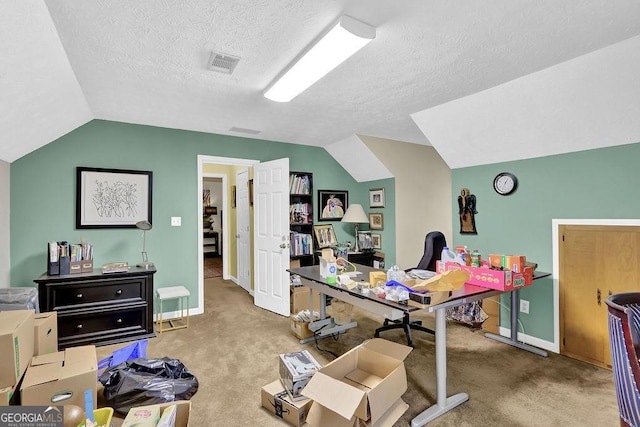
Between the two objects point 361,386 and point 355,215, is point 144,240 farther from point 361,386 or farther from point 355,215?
point 361,386

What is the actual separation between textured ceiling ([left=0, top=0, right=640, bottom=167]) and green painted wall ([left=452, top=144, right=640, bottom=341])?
29 cm

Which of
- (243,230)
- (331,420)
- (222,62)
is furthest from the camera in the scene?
(243,230)

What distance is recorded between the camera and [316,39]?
199 cm

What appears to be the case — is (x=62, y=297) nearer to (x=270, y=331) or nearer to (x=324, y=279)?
(x=270, y=331)

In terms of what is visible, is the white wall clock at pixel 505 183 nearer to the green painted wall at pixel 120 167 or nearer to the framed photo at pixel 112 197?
the green painted wall at pixel 120 167

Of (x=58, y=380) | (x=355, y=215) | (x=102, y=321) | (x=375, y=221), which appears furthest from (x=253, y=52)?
(x=375, y=221)

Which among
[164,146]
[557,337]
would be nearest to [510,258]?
[557,337]

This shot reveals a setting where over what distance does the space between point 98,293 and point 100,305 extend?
123 mm

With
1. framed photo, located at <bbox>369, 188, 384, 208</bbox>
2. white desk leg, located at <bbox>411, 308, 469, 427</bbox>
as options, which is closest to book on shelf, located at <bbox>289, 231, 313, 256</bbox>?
framed photo, located at <bbox>369, 188, 384, 208</bbox>

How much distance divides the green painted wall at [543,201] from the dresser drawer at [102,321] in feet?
12.3

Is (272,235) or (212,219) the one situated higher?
(212,219)

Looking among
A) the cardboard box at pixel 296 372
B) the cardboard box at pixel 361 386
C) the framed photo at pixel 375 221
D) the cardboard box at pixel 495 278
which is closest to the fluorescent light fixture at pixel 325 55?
the cardboard box at pixel 495 278

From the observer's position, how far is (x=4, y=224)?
308cm

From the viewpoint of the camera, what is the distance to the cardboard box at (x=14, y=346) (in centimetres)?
175
